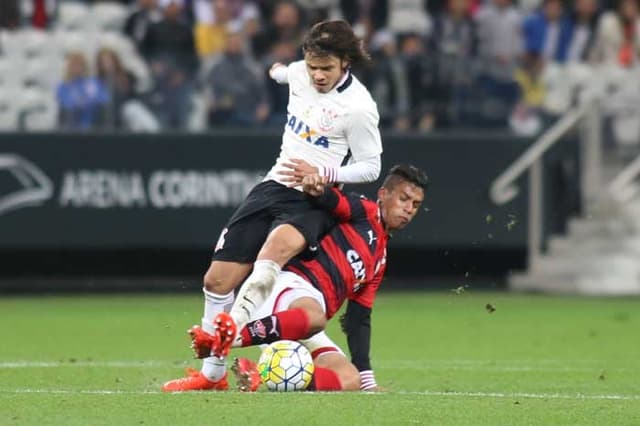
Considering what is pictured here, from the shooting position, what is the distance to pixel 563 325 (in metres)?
15.1

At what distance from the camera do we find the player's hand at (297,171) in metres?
8.88

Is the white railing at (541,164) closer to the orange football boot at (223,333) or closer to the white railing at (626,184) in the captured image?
the white railing at (626,184)

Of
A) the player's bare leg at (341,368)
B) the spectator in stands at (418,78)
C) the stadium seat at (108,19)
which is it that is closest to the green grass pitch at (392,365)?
the player's bare leg at (341,368)

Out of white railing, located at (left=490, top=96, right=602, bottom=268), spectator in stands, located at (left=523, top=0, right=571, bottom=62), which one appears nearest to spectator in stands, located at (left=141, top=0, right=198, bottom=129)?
white railing, located at (left=490, top=96, right=602, bottom=268)

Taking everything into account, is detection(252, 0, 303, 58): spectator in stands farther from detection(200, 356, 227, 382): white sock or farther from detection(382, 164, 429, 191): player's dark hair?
detection(200, 356, 227, 382): white sock

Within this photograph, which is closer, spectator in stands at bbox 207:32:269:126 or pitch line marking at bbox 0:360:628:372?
pitch line marking at bbox 0:360:628:372

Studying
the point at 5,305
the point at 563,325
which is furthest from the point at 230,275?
the point at 5,305

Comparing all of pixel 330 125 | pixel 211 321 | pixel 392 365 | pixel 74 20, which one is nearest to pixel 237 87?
pixel 74 20

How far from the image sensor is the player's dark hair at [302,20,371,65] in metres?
8.97

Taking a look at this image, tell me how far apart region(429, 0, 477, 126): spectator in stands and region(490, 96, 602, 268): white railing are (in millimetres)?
961

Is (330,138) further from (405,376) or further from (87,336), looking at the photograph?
(87,336)

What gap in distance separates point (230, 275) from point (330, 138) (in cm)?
98

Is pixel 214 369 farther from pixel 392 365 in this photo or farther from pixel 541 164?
pixel 541 164

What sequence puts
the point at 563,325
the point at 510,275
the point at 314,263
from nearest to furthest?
the point at 314,263, the point at 563,325, the point at 510,275
